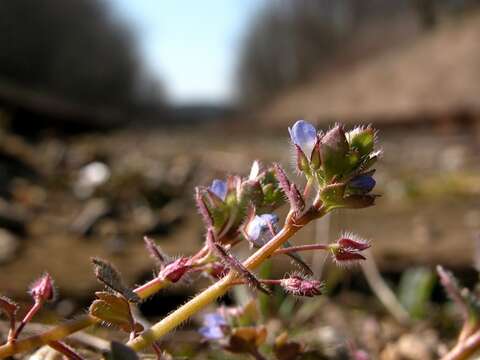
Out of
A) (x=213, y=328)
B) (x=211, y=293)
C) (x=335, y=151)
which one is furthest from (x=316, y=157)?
(x=213, y=328)

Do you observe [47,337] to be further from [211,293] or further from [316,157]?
[316,157]

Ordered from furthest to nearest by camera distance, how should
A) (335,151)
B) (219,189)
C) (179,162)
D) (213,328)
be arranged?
(179,162) → (213,328) → (219,189) → (335,151)

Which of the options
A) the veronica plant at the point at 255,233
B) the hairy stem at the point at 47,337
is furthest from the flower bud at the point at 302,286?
the hairy stem at the point at 47,337

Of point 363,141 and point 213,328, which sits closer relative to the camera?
point 363,141

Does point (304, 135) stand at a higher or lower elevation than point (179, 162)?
lower

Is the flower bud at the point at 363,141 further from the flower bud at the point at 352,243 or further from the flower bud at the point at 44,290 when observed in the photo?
the flower bud at the point at 44,290

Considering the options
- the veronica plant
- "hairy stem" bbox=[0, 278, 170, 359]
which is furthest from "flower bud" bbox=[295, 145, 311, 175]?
"hairy stem" bbox=[0, 278, 170, 359]

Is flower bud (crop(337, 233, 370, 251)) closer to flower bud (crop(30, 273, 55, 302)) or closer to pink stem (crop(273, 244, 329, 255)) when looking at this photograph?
pink stem (crop(273, 244, 329, 255))
